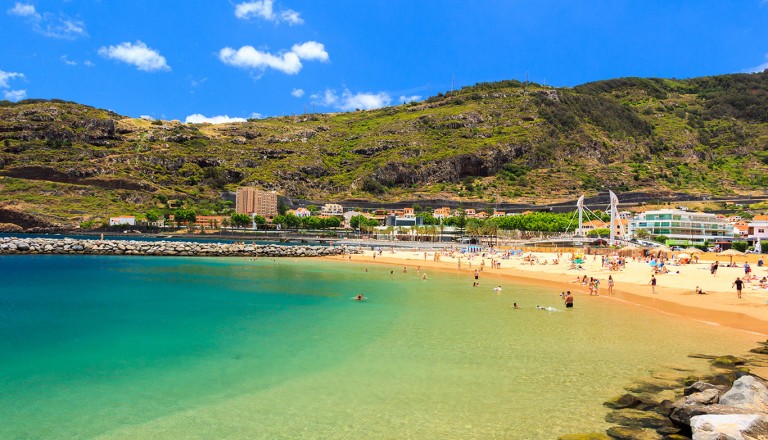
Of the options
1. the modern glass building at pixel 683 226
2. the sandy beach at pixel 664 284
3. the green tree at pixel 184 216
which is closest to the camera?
the sandy beach at pixel 664 284

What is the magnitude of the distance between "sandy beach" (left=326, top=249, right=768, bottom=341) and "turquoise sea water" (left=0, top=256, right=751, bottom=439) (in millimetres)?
2161

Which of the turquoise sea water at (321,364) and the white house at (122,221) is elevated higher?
the white house at (122,221)

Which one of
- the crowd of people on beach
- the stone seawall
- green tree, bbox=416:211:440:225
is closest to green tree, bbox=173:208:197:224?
the stone seawall

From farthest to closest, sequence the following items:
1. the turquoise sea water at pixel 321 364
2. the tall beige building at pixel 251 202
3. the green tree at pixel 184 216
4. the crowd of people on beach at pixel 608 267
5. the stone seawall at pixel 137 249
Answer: the tall beige building at pixel 251 202, the green tree at pixel 184 216, the stone seawall at pixel 137 249, the crowd of people on beach at pixel 608 267, the turquoise sea water at pixel 321 364

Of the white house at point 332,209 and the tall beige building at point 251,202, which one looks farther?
the white house at point 332,209

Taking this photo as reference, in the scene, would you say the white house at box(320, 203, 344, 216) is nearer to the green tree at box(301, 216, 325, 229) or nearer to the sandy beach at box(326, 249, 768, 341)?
the green tree at box(301, 216, 325, 229)

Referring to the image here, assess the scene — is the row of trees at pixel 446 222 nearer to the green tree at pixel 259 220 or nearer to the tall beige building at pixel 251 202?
the green tree at pixel 259 220

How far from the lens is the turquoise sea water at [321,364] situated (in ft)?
31.9

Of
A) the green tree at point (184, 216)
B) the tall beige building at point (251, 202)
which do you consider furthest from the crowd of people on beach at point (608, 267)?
the tall beige building at point (251, 202)

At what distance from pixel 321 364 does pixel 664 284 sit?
29299mm

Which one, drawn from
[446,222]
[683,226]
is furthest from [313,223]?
[683,226]

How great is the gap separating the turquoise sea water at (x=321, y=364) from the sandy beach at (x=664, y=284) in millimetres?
2161

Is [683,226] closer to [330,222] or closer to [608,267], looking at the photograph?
[608,267]

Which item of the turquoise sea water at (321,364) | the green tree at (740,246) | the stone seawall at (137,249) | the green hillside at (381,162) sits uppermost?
the green hillside at (381,162)
